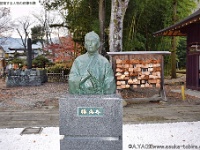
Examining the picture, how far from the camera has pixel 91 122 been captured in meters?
3.97

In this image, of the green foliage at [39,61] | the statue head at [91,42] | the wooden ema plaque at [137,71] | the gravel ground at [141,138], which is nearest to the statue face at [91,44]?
the statue head at [91,42]

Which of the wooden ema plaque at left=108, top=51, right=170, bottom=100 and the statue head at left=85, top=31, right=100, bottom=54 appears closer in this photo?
the statue head at left=85, top=31, right=100, bottom=54

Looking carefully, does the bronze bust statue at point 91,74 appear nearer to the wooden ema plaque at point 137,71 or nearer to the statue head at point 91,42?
the statue head at point 91,42

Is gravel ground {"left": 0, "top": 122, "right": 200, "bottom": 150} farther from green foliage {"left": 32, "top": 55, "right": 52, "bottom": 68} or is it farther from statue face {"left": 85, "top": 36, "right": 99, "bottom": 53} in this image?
green foliage {"left": 32, "top": 55, "right": 52, "bottom": 68}

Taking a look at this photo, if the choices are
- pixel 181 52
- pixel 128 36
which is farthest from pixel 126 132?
pixel 181 52

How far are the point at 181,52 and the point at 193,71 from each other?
18772 millimetres

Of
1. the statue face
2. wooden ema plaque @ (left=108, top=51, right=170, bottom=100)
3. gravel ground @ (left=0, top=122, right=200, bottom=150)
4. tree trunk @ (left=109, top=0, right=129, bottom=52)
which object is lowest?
gravel ground @ (left=0, top=122, right=200, bottom=150)

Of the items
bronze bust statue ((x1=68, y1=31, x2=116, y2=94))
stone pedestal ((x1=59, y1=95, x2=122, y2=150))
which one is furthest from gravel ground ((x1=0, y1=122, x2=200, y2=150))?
bronze bust statue ((x1=68, y1=31, x2=116, y2=94))

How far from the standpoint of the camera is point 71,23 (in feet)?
62.7

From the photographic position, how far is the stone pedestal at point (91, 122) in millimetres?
3920

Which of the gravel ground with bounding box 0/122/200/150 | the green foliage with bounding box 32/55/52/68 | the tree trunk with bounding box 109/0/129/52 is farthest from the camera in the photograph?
the green foliage with bounding box 32/55/52/68

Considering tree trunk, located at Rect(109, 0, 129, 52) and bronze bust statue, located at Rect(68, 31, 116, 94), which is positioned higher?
tree trunk, located at Rect(109, 0, 129, 52)

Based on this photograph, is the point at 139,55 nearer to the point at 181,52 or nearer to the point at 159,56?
the point at 159,56

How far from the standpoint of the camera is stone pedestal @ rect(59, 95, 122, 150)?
392 cm
